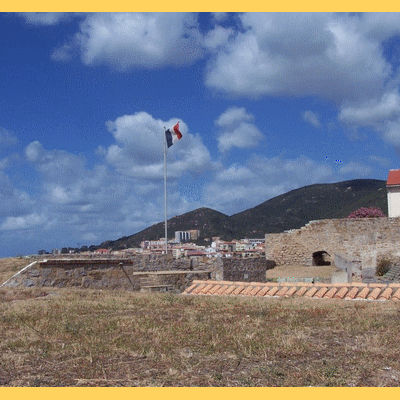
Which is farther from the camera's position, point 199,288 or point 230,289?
point 199,288

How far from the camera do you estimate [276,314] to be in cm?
602

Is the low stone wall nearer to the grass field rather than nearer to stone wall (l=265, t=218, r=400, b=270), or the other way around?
the grass field

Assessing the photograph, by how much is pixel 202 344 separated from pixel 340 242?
75.3 ft

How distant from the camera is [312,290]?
315 inches

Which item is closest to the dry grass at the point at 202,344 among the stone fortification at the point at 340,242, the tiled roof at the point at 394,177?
the stone fortification at the point at 340,242

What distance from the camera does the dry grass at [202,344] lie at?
11.6 ft

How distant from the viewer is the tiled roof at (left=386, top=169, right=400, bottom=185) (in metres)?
31.5

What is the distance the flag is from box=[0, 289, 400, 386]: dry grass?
11371 mm

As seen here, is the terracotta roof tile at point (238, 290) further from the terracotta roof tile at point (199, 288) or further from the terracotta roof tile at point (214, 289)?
the terracotta roof tile at point (199, 288)

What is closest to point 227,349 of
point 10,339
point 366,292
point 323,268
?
point 10,339

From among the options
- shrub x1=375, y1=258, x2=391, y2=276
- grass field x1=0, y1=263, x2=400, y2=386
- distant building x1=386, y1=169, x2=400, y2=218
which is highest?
distant building x1=386, y1=169, x2=400, y2=218

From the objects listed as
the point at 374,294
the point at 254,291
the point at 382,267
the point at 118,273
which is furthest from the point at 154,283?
the point at 382,267

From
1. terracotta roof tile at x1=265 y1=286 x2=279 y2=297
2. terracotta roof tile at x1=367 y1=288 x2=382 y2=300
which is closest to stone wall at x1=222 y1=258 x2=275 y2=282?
terracotta roof tile at x1=265 y1=286 x2=279 y2=297

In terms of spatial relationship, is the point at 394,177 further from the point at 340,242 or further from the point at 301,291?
the point at 301,291
